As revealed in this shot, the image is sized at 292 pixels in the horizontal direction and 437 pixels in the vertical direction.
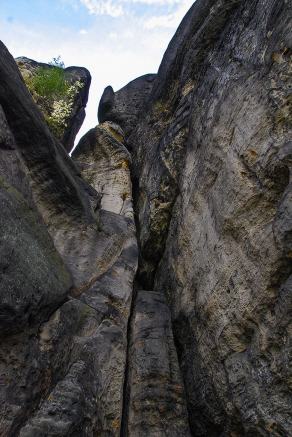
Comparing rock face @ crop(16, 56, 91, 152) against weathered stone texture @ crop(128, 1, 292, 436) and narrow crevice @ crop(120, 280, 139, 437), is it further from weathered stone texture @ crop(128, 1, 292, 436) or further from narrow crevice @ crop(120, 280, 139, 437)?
narrow crevice @ crop(120, 280, 139, 437)

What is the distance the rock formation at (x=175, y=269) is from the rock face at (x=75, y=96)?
204 inches

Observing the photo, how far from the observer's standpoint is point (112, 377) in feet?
20.1

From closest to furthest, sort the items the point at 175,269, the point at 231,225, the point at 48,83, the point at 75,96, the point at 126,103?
the point at 231,225 → the point at 175,269 → the point at 48,83 → the point at 75,96 → the point at 126,103

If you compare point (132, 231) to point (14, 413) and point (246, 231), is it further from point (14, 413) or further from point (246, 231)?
point (14, 413)

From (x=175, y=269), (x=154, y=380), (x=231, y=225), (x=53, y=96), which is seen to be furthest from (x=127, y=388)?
(x=53, y=96)

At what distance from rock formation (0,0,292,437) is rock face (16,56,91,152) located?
5.19 meters

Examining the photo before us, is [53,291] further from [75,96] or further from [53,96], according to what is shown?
[75,96]

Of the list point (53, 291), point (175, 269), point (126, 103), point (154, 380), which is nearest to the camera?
point (53, 291)

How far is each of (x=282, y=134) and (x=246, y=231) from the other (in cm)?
153

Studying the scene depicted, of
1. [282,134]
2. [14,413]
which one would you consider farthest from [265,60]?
[14,413]

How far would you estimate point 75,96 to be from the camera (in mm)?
14586

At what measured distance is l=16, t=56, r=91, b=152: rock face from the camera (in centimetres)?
1348

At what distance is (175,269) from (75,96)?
30.9 feet

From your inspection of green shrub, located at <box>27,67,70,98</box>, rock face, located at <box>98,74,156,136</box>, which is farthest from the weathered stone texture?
rock face, located at <box>98,74,156,136</box>
